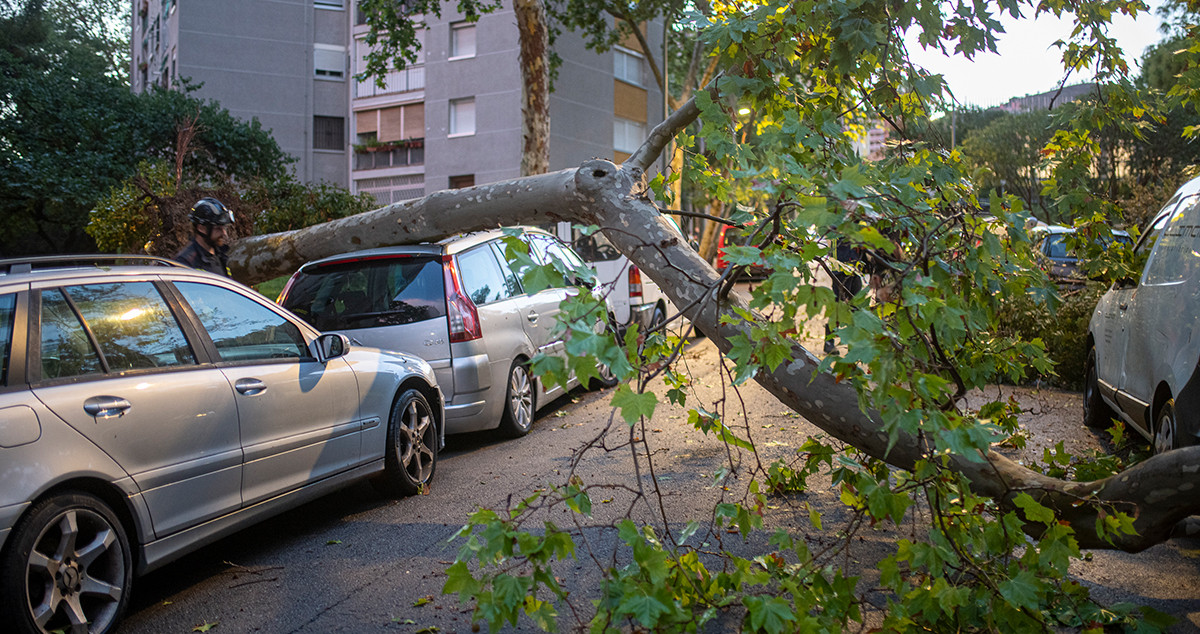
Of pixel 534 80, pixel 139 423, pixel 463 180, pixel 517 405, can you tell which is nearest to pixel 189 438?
pixel 139 423

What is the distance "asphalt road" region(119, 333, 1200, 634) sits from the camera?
3951 millimetres

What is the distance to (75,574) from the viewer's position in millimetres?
3580

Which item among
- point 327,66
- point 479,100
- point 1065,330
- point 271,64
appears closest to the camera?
point 1065,330

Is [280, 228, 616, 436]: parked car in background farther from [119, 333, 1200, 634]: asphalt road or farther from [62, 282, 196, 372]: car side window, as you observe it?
[62, 282, 196, 372]: car side window

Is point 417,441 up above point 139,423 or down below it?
below

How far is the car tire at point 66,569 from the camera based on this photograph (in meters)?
3.31

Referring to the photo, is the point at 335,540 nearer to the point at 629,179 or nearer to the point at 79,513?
the point at 79,513

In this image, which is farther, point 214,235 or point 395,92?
point 395,92

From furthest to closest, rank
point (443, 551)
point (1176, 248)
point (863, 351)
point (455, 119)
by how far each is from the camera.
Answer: point (455, 119)
point (1176, 248)
point (443, 551)
point (863, 351)

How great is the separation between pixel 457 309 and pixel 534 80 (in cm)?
939

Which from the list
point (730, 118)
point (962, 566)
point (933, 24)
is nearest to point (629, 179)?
point (730, 118)

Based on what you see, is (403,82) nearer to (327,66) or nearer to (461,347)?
(327,66)

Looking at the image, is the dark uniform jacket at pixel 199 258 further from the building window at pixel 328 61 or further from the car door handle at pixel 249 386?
the building window at pixel 328 61

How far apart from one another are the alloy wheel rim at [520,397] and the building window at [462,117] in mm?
27991
